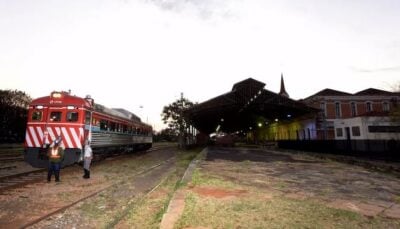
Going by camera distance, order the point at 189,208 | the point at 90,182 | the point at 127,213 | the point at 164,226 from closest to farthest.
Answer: the point at 164,226 → the point at 189,208 → the point at 127,213 → the point at 90,182

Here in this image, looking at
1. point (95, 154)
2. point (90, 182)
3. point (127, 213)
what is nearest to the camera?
point (127, 213)

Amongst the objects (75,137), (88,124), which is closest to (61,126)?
(75,137)

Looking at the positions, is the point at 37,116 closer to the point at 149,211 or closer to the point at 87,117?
the point at 87,117

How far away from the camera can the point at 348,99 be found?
47.5 m

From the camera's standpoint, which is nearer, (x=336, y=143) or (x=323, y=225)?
(x=323, y=225)

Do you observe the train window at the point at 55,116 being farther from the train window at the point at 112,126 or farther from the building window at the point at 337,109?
the building window at the point at 337,109

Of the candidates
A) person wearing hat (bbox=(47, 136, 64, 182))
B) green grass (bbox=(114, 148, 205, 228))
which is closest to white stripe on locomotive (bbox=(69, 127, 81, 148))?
person wearing hat (bbox=(47, 136, 64, 182))

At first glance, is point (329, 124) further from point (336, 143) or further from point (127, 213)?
point (127, 213)

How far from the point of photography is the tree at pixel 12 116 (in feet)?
156

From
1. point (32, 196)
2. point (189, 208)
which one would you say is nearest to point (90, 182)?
point (32, 196)

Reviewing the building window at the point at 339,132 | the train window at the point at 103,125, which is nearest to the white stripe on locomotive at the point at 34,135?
the train window at the point at 103,125

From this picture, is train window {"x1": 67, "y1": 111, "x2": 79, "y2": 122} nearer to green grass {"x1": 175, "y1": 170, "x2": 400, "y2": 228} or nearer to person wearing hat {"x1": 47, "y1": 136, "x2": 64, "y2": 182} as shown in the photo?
person wearing hat {"x1": 47, "y1": 136, "x2": 64, "y2": 182}

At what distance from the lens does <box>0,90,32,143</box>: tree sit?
4750cm

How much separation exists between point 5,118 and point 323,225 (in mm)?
53542
